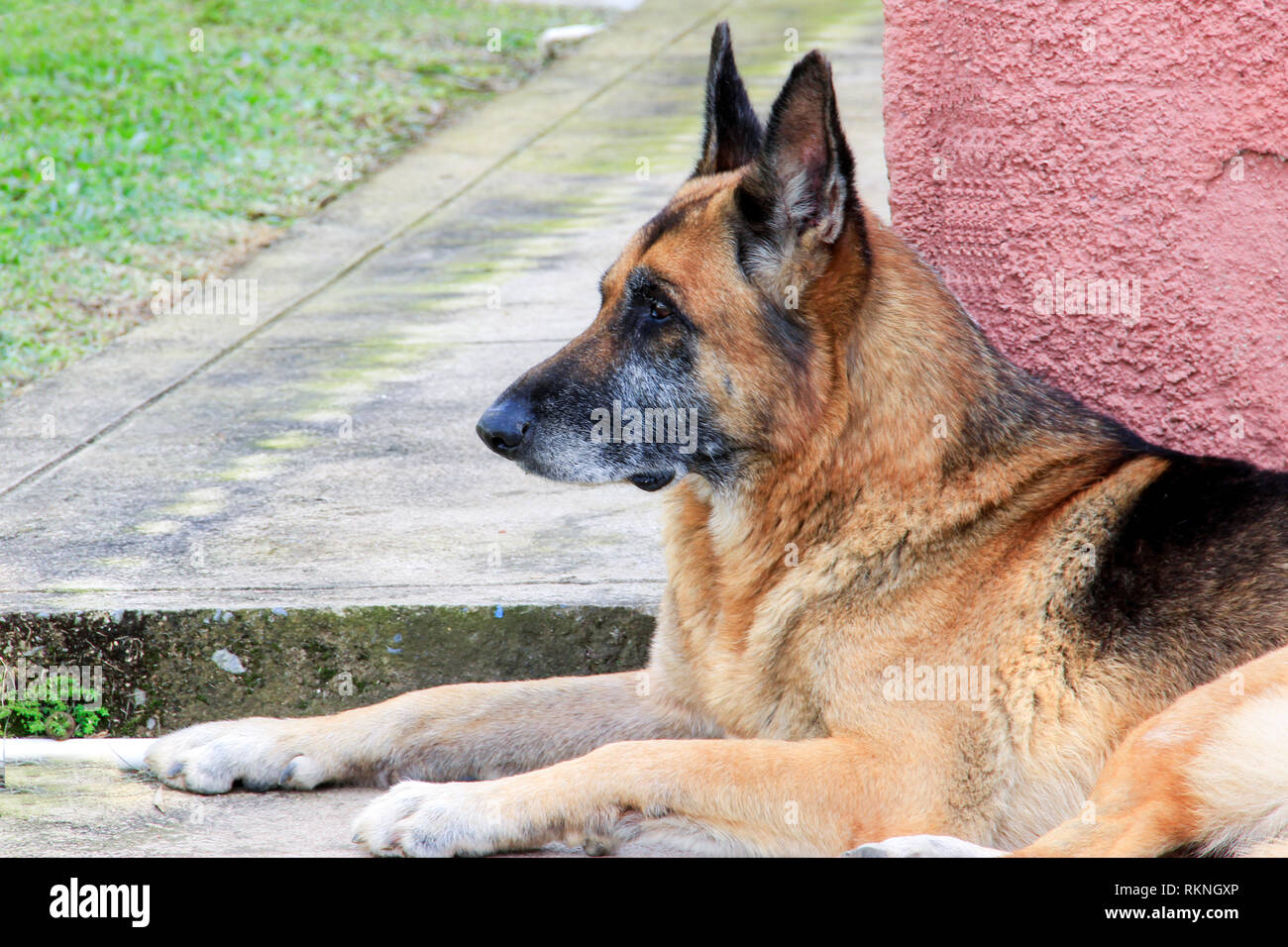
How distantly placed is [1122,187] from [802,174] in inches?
47.0

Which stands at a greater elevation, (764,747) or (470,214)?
(470,214)

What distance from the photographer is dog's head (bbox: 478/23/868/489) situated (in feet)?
11.1

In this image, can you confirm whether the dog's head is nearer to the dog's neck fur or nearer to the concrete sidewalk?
the dog's neck fur

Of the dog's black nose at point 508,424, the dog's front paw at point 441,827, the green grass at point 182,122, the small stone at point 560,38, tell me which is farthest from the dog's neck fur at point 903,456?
the small stone at point 560,38

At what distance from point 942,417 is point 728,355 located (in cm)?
53

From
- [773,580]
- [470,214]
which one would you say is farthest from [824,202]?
[470,214]

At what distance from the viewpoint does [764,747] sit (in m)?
3.13

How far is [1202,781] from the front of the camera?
2.80 meters

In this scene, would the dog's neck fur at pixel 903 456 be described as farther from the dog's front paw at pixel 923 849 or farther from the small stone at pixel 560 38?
the small stone at pixel 560 38

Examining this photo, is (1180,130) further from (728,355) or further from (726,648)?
(726,648)

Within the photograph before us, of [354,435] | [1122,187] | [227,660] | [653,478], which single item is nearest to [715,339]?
[653,478]

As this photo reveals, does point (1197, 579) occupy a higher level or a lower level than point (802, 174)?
lower

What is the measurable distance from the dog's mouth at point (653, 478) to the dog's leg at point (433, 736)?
499 millimetres

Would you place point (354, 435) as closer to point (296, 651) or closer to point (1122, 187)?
point (296, 651)
